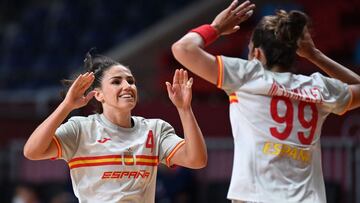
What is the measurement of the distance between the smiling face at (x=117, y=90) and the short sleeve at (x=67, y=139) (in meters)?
0.26

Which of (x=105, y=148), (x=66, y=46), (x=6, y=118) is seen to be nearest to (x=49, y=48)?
(x=66, y=46)

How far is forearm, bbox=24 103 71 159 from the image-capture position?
16.4 feet

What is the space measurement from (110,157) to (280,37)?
4.33 ft

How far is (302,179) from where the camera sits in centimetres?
496

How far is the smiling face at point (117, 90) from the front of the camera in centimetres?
536

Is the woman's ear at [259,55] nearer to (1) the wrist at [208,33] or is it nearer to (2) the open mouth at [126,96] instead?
(1) the wrist at [208,33]

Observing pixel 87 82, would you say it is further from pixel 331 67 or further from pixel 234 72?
pixel 331 67

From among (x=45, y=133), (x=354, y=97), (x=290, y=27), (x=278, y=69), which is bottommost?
(x=45, y=133)

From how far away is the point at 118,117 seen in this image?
17.9 ft

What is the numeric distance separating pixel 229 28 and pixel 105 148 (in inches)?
45.6

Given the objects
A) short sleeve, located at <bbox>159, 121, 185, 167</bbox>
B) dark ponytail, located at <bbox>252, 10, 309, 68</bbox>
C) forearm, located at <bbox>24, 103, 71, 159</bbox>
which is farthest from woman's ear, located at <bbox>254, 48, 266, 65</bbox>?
forearm, located at <bbox>24, 103, 71, 159</bbox>

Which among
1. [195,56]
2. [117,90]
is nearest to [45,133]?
[117,90]

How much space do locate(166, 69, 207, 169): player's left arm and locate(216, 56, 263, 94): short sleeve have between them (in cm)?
25

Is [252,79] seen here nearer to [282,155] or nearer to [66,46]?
[282,155]
